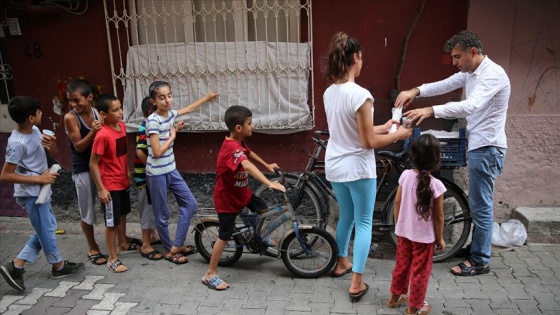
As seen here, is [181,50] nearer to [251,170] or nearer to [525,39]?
[251,170]

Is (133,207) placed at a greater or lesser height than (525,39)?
lesser

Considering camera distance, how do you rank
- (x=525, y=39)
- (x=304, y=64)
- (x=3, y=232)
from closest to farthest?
(x=525, y=39), (x=304, y=64), (x=3, y=232)

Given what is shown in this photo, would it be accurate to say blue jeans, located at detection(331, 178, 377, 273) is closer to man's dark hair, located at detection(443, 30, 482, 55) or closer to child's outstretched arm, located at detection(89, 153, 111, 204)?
man's dark hair, located at detection(443, 30, 482, 55)

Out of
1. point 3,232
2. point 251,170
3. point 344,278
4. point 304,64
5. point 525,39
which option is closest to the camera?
point 251,170

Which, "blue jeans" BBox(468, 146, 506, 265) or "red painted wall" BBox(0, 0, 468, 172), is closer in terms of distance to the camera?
"blue jeans" BBox(468, 146, 506, 265)

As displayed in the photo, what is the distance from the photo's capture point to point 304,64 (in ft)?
16.5

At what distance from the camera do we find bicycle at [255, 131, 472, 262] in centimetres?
432

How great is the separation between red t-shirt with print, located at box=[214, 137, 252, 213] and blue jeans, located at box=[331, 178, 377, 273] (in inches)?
31.1

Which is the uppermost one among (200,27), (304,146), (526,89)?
(200,27)

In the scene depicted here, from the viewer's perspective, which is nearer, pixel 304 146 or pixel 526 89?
pixel 526 89

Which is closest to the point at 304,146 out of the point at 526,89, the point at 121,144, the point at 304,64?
the point at 304,64

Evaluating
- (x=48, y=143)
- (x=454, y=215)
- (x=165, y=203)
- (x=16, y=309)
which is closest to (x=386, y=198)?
(x=454, y=215)

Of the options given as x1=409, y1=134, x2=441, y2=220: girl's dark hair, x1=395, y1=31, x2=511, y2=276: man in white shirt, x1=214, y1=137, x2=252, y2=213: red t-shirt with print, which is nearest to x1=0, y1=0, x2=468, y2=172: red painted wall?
x1=395, y1=31, x2=511, y2=276: man in white shirt

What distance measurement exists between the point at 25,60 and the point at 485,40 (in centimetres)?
529
